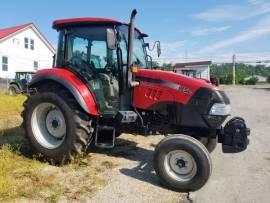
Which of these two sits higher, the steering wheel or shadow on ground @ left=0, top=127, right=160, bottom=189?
the steering wheel

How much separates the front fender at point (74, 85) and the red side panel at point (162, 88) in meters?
0.73

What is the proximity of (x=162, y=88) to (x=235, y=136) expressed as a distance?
4.41ft

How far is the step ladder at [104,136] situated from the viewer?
6418 mm

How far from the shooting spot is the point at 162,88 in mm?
6039

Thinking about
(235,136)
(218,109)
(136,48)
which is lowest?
(235,136)

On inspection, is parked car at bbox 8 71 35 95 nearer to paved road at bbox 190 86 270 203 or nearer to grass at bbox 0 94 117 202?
grass at bbox 0 94 117 202

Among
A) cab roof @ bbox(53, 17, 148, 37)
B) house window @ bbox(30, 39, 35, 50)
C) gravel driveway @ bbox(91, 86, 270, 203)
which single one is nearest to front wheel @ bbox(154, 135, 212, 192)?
gravel driveway @ bbox(91, 86, 270, 203)

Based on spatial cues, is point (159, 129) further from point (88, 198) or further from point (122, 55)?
point (88, 198)

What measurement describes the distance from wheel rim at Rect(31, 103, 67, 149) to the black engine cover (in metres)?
2.72

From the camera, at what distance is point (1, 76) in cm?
3503

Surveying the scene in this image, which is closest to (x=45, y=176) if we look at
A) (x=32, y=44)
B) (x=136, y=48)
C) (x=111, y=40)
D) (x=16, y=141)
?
(x=111, y=40)

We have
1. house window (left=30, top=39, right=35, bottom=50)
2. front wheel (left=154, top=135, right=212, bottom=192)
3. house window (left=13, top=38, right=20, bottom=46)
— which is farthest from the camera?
house window (left=30, top=39, right=35, bottom=50)

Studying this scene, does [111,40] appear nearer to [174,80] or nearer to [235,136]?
[174,80]

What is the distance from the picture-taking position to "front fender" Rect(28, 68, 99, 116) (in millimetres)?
6230
